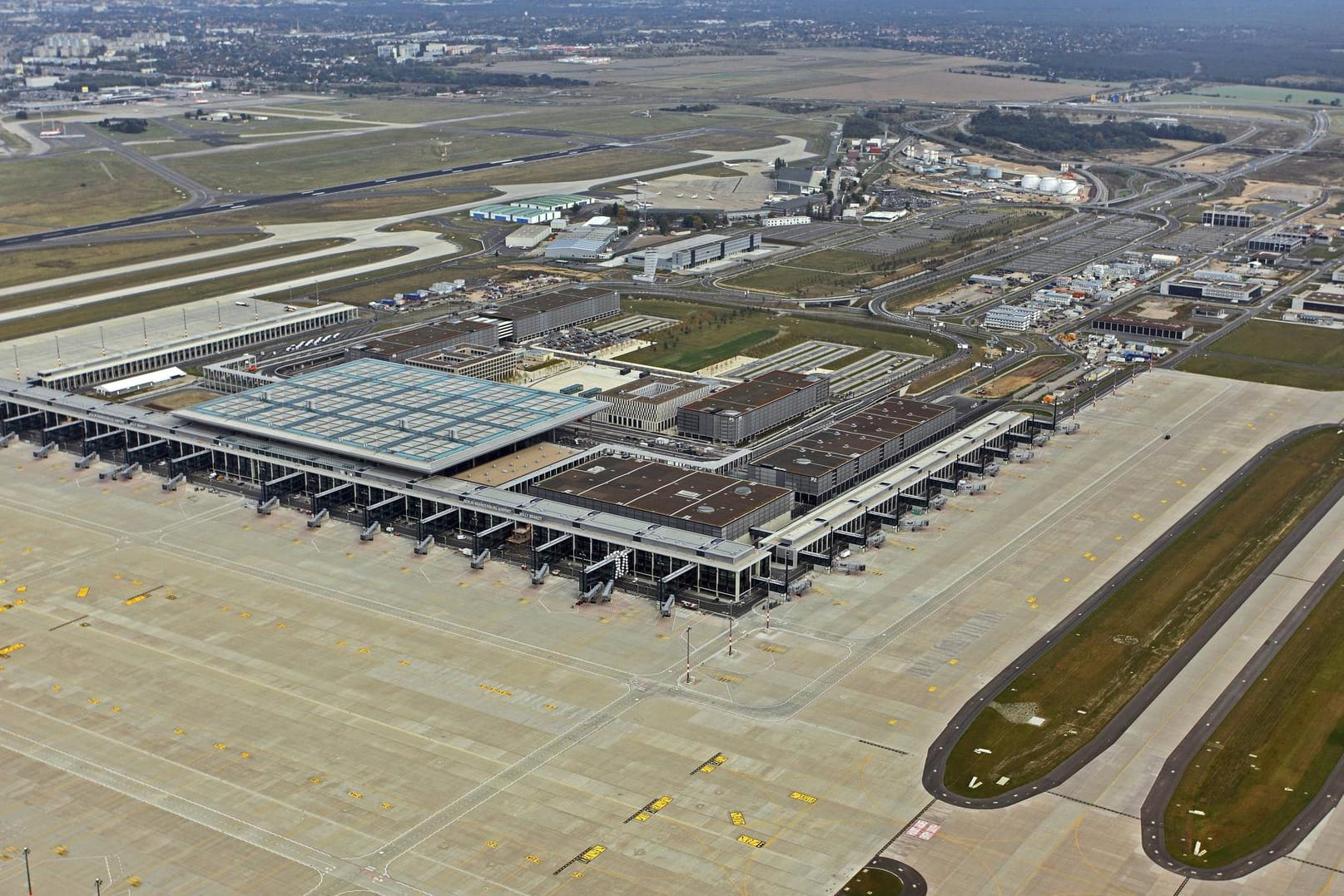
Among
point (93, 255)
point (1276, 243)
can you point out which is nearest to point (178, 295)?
point (93, 255)

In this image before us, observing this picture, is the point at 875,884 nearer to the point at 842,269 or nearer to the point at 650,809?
the point at 650,809

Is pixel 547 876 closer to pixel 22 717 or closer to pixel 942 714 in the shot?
pixel 942 714

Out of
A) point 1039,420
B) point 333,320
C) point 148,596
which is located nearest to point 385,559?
point 148,596

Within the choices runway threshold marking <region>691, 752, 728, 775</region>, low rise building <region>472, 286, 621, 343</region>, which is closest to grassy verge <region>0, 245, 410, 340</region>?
low rise building <region>472, 286, 621, 343</region>

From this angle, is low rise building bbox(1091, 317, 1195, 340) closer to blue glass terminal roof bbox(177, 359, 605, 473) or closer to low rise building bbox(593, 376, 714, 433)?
low rise building bbox(593, 376, 714, 433)

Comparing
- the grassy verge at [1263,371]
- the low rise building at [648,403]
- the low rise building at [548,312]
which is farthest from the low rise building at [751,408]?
the grassy verge at [1263,371]

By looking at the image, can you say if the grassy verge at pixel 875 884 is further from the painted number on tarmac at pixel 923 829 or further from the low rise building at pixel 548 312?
the low rise building at pixel 548 312
